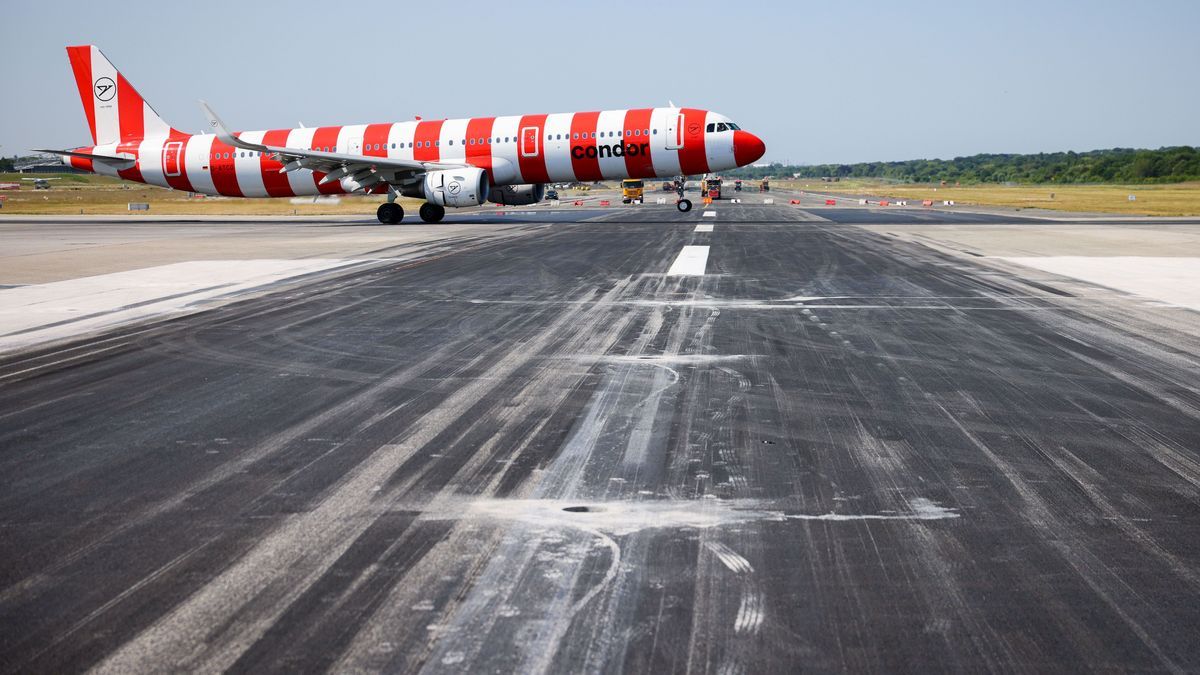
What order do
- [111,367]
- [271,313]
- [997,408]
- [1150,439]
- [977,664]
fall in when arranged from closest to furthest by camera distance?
[977,664], [1150,439], [997,408], [111,367], [271,313]

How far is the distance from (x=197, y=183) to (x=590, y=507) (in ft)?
133

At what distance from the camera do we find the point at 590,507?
5391 millimetres

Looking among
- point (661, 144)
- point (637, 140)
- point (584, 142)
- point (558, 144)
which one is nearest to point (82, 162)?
point (558, 144)

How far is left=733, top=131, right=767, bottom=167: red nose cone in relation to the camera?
35.9 m

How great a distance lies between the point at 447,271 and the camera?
1961cm

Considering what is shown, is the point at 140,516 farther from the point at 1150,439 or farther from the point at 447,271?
the point at 447,271

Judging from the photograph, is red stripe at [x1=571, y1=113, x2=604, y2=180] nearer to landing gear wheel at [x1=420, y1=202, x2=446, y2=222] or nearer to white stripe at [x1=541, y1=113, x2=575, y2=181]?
white stripe at [x1=541, y1=113, x2=575, y2=181]

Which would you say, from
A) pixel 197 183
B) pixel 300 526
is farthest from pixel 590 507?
pixel 197 183

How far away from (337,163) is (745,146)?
52.1 feet

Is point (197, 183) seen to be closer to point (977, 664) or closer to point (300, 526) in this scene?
point (300, 526)

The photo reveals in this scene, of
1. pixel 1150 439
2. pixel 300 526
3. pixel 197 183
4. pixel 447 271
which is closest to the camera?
pixel 300 526

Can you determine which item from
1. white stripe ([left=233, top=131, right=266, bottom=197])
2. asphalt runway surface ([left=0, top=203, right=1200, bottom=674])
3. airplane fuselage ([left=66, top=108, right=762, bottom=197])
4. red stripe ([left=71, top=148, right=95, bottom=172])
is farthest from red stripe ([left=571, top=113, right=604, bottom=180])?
asphalt runway surface ([left=0, top=203, right=1200, bottom=674])

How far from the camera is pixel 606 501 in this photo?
549 centimetres

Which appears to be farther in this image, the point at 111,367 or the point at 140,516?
the point at 111,367
